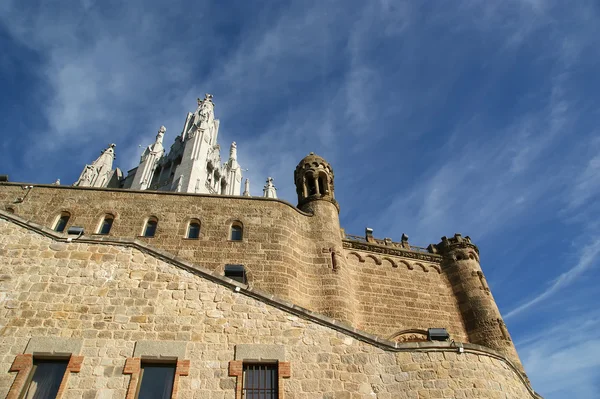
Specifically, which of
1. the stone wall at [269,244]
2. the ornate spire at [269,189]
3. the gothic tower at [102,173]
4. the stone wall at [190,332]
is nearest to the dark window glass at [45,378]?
the stone wall at [190,332]

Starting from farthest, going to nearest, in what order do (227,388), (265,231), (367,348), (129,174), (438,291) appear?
1. (129,174)
2. (438,291)
3. (265,231)
4. (367,348)
5. (227,388)

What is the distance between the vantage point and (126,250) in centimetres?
1056

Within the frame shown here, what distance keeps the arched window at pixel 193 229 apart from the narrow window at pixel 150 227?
144 cm

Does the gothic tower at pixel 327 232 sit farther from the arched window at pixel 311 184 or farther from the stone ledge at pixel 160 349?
the stone ledge at pixel 160 349

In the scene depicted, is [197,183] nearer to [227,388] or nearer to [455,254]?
[455,254]

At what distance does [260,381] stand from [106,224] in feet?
38.9

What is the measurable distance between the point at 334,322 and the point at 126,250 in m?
5.68

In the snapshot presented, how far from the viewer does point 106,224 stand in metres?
17.5

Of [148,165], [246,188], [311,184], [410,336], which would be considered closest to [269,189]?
[246,188]

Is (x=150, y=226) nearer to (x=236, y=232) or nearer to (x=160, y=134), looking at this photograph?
(x=236, y=232)

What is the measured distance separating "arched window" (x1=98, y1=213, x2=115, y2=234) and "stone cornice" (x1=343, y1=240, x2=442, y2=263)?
35.6ft

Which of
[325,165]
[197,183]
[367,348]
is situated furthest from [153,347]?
[197,183]

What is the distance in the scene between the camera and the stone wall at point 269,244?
16.3 meters

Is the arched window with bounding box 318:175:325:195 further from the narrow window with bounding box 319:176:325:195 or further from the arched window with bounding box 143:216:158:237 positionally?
the arched window with bounding box 143:216:158:237
